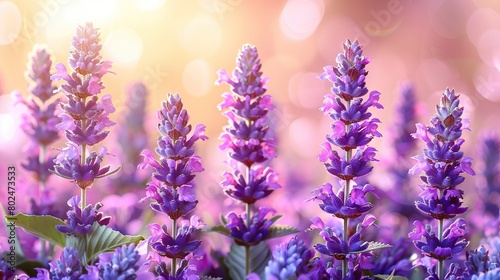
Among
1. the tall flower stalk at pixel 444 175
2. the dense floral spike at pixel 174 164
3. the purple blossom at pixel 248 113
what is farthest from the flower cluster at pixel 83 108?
the tall flower stalk at pixel 444 175

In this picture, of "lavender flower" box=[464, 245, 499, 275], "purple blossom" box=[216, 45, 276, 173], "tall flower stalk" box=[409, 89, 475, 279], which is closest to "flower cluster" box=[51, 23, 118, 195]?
"purple blossom" box=[216, 45, 276, 173]

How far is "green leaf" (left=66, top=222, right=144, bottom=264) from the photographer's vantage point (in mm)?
1206

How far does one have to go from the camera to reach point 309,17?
16.9 feet

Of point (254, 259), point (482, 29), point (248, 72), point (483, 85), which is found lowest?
point (254, 259)

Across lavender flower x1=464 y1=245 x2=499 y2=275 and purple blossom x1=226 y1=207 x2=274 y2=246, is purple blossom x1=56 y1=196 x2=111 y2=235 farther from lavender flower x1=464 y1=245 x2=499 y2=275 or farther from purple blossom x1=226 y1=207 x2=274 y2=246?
lavender flower x1=464 y1=245 x2=499 y2=275

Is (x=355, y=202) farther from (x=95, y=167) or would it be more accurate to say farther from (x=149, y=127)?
(x=149, y=127)

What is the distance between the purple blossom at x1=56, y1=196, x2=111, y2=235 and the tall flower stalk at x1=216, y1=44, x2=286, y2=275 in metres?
0.29

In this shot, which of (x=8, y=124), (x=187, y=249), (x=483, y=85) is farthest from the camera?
(x=483, y=85)

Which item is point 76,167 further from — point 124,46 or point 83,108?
point 124,46

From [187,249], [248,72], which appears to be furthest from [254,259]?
[248,72]

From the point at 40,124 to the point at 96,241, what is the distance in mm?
531

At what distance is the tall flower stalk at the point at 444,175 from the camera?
3.97 ft

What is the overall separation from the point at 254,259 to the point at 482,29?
4545 millimetres

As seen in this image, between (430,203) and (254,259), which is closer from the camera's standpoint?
(430,203)
